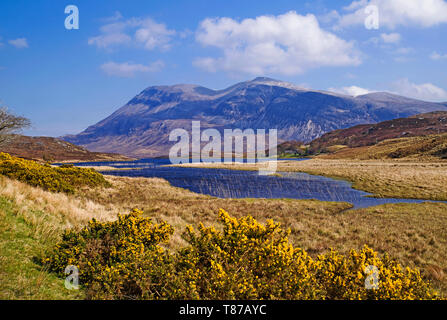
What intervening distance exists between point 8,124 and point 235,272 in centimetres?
3600

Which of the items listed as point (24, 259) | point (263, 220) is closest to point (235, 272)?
point (24, 259)

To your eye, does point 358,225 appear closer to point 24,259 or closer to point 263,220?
point 263,220

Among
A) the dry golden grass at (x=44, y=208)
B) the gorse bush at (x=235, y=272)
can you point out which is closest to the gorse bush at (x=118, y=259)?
the gorse bush at (x=235, y=272)

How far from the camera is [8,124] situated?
29.9 m

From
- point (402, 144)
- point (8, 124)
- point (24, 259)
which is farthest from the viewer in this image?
point (402, 144)

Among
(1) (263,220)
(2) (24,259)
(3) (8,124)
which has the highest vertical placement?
(3) (8,124)

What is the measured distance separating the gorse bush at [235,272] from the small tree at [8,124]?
103ft

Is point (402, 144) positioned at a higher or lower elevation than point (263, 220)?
higher

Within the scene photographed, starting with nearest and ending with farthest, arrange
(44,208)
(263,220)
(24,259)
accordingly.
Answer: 1. (24,259)
2. (44,208)
3. (263,220)

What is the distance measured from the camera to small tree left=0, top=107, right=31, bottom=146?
97.2 feet

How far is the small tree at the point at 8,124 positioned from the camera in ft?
97.2

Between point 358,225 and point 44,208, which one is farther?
point 358,225
